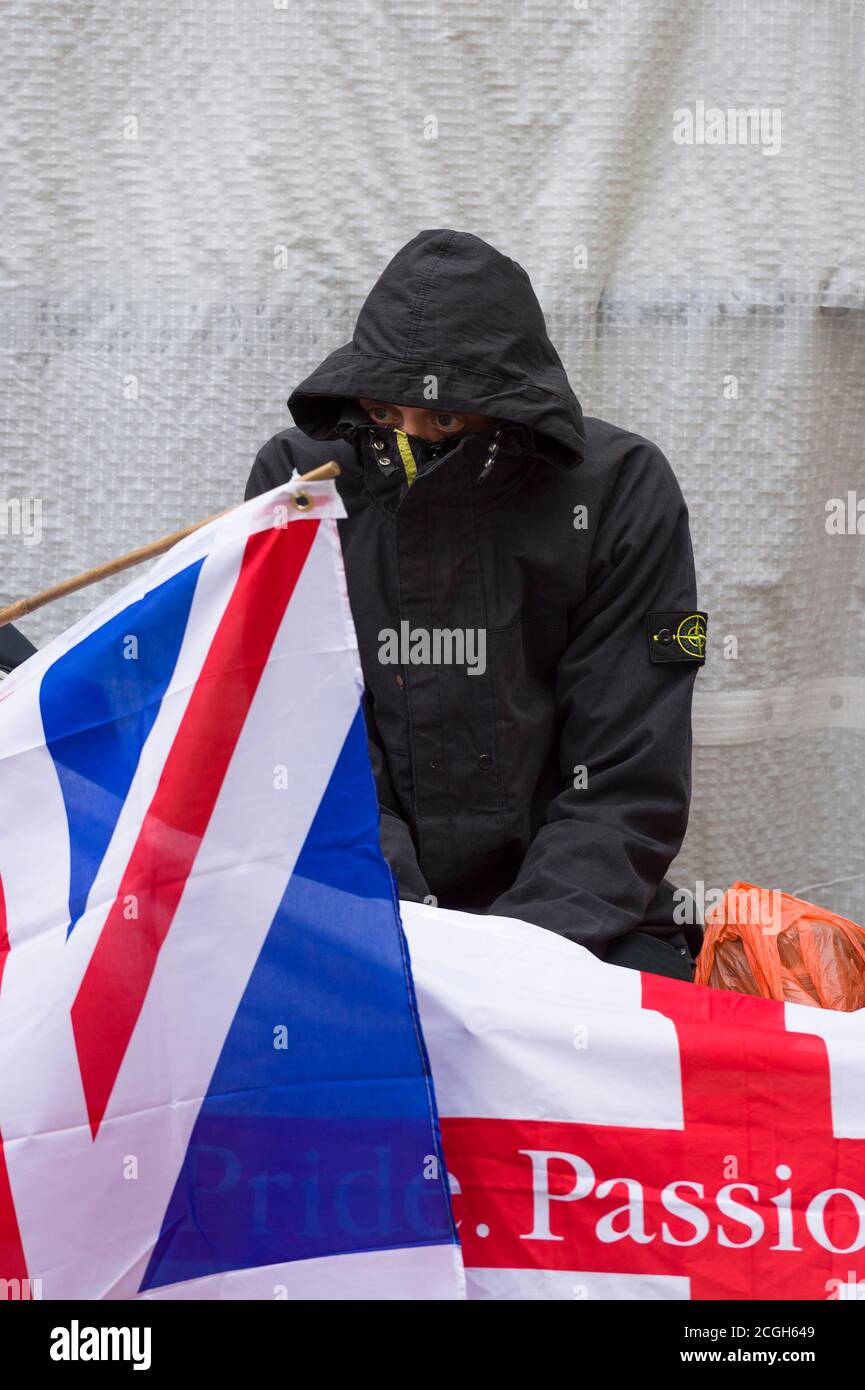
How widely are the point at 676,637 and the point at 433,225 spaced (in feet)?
2.71

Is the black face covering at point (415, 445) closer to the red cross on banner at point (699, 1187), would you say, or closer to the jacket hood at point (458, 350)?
the jacket hood at point (458, 350)

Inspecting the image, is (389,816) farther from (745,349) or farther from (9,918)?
(745,349)

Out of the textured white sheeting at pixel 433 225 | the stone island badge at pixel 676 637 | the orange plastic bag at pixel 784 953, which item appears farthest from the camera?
the textured white sheeting at pixel 433 225

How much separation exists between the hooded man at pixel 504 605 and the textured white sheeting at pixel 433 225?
1.57ft

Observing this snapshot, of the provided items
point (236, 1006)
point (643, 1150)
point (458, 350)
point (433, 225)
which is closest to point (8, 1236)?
point (236, 1006)

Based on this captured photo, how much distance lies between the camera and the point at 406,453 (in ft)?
5.27

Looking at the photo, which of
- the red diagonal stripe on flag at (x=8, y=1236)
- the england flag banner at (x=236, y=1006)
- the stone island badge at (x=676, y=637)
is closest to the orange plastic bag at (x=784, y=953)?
the stone island badge at (x=676, y=637)

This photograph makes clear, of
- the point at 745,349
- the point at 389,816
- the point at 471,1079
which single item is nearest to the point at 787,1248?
the point at 471,1079

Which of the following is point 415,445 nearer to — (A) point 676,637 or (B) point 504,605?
(B) point 504,605

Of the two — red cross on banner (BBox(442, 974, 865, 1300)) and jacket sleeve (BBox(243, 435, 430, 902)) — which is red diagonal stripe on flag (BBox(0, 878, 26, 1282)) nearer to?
red cross on banner (BBox(442, 974, 865, 1300))

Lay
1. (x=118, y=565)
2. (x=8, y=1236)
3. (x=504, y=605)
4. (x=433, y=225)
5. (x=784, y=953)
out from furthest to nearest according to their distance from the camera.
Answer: (x=433, y=225) → (x=504, y=605) → (x=784, y=953) → (x=118, y=565) → (x=8, y=1236)

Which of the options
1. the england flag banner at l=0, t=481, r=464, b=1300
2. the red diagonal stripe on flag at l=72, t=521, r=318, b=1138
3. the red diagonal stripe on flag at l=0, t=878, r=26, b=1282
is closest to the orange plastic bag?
the england flag banner at l=0, t=481, r=464, b=1300

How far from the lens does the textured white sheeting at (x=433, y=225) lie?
2.07m

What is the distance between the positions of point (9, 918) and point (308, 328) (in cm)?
121
